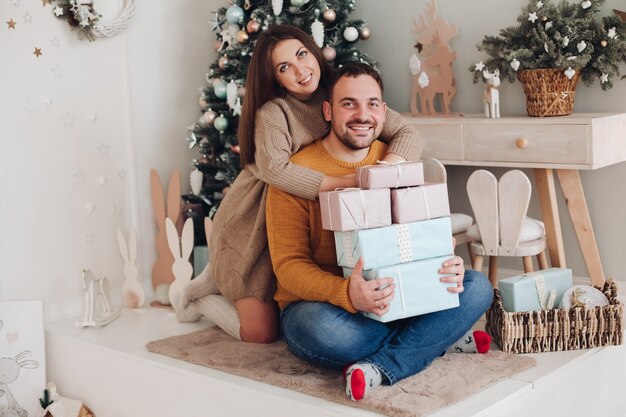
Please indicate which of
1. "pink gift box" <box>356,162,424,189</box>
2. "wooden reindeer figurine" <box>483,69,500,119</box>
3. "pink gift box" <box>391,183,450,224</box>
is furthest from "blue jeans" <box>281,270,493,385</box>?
"wooden reindeer figurine" <box>483,69,500,119</box>

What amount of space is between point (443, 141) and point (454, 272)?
116cm

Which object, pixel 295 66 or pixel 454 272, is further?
pixel 295 66

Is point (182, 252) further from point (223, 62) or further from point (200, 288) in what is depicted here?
point (223, 62)

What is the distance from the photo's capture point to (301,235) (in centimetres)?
255

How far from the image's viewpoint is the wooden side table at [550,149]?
3.05 meters

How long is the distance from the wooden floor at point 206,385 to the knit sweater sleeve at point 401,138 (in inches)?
28.7

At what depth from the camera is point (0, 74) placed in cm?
321

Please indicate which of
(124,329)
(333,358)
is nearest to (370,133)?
(333,358)

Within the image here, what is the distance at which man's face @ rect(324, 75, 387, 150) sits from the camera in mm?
2475

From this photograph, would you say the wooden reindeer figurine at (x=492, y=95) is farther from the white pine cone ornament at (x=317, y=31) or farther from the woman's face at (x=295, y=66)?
the woman's face at (x=295, y=66)

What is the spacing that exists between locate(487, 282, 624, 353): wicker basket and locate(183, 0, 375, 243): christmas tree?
4.67ft

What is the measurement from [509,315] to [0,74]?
206cm

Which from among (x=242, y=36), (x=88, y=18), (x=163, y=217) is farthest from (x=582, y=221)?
(x=88, y=18)

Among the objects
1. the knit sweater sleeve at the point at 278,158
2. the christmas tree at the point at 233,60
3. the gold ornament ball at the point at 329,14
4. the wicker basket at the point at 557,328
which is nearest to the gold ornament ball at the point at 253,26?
the christmas tree at the point at 233,60
